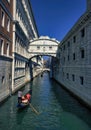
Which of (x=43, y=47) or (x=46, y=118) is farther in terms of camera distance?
(x=43, y=47)

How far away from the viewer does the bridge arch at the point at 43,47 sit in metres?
35.9

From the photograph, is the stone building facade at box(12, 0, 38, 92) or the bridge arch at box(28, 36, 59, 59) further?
the bridge arch at box(28, 36, 59, 59)

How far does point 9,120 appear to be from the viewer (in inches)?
417

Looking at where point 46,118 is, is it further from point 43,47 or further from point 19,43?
point 43,47

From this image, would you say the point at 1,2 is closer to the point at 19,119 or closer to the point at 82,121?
the point at 19,119

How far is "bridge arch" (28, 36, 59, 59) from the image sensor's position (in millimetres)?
35938

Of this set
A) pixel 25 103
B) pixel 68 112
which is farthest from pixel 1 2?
pixel 68 112

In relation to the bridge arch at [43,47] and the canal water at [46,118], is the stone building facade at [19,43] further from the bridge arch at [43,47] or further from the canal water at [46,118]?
the canal water at [46,118]

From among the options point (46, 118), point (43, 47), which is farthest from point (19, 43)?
point (46, 118)

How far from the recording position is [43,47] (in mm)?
36031

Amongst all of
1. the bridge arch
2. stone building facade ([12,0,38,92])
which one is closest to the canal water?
stone building facade ([12,0,38,92])

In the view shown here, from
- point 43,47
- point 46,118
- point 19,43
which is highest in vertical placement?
point 43,47

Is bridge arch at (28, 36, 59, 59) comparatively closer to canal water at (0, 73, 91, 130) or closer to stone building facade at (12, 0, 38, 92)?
stone building facade at (12, 0, 38, 92)

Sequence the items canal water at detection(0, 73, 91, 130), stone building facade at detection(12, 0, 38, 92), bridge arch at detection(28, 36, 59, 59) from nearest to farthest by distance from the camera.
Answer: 1. canal water at detection(0, 73, 91, 130)
2. stone building facade at detection(12, 0, 38, 92)
3. bridge arch at detection(28, 36, 59, 59)
